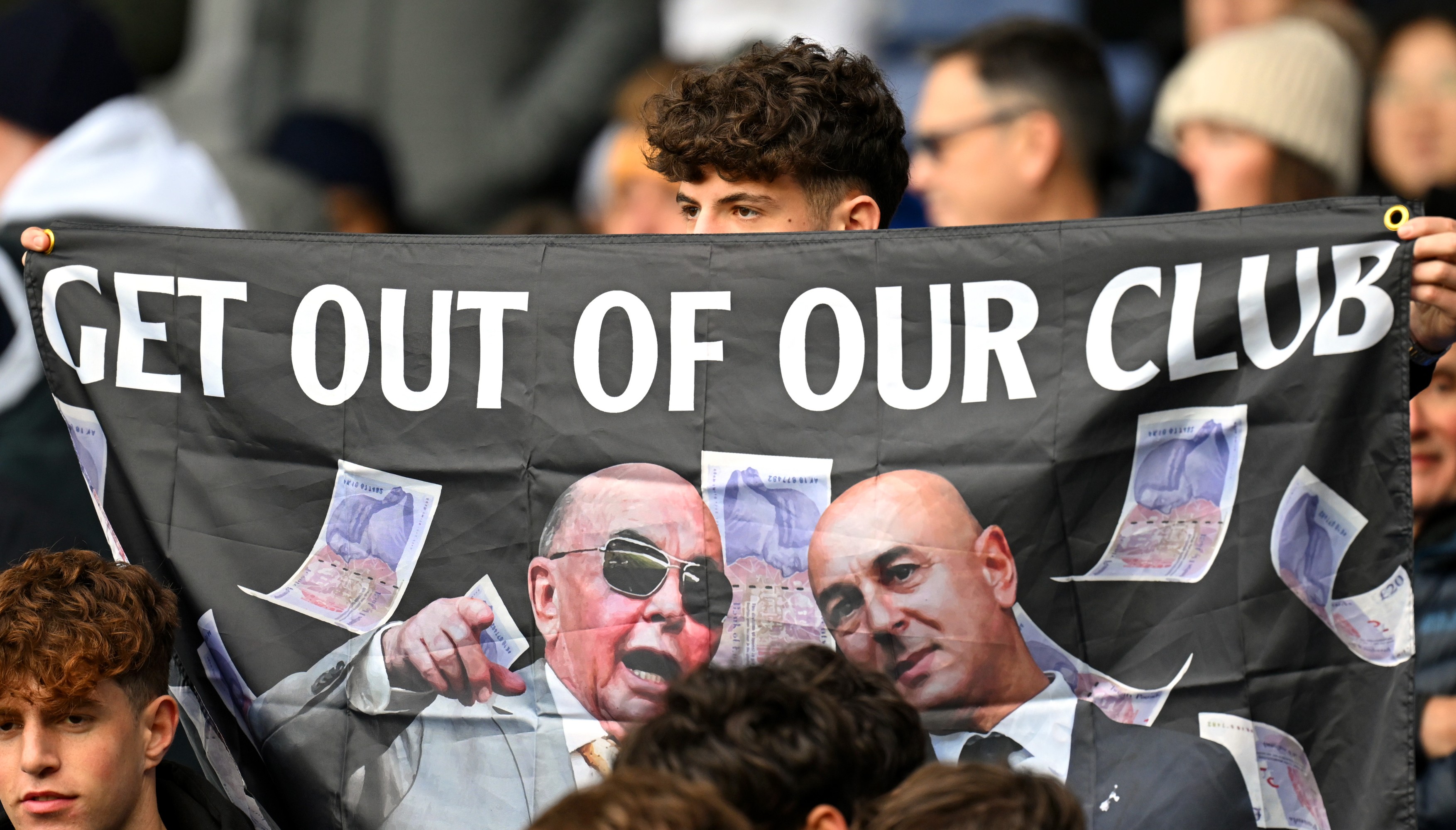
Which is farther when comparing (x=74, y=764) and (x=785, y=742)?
(x=74, y=764)

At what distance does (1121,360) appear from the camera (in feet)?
9.21

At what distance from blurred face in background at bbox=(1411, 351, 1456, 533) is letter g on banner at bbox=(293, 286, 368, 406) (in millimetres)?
2426

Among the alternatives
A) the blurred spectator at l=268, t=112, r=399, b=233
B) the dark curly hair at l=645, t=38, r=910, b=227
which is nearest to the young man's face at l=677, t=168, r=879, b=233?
the dark curly hair at l=645, t=38, r=910, b=227

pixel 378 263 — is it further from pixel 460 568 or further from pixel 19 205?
pixel 19 205

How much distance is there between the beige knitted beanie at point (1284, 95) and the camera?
4977 millimetres

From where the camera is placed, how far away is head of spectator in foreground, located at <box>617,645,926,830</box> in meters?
2.16

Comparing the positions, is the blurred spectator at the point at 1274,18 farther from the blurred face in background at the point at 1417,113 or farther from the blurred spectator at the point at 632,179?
the blurred spectator at the point at 632,179

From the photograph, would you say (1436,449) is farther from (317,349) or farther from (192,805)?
(192,805)

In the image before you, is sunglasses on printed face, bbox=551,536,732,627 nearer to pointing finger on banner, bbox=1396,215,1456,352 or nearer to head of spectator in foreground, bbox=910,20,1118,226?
pointing finger on banner, bbox=1396,215,1456,352

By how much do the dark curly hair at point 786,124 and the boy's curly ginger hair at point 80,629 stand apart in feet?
4.07

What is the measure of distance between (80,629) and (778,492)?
3.89 ft

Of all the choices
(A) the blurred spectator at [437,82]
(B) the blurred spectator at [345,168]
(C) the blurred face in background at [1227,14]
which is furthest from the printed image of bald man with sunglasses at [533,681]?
(A) the blurred spectator at [437,82]

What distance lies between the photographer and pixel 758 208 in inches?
123

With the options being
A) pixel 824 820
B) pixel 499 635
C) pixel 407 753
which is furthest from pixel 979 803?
pixel 407 753
